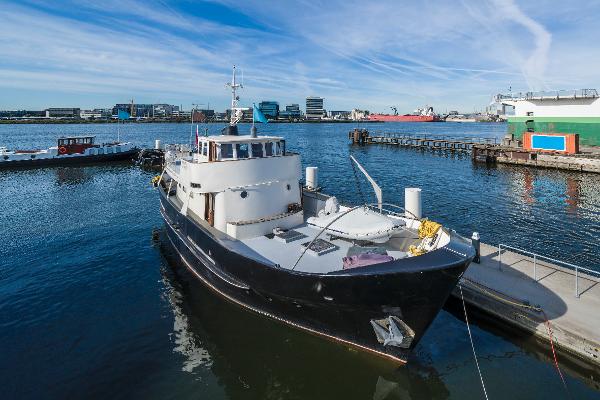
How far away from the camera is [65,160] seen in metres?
50.8

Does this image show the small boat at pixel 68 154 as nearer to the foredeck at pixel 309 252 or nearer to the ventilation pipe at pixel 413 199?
the foredeck at pixel 309 252

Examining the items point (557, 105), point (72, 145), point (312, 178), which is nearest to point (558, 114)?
point (557, 105)

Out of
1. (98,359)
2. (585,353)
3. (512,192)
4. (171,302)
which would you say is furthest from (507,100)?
(98,359)

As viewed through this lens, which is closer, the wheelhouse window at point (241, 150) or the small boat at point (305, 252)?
the small boat at point (305, 252)

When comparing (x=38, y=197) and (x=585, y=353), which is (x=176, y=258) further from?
(x=38, y=197)

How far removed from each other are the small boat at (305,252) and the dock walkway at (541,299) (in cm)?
301

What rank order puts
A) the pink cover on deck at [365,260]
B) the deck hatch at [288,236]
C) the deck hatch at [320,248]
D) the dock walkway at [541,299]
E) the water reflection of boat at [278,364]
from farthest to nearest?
the deck hatch at [288,236], the deck hatch at [320,248], the dock walkway at [541,299], the pink cover on deck at [365,260], the water reflection of boat at [278,364]

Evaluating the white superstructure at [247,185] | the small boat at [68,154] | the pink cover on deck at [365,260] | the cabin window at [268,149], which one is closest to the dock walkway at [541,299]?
the pink cover on deck at [365,260]

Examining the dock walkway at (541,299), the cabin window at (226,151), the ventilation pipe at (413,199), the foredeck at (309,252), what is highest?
the cabin window at (226,151)

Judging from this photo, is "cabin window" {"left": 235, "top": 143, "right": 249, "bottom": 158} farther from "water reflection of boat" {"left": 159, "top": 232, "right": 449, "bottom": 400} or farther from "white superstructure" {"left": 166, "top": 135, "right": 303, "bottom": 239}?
"water reflection of boat" {"left": 159, "top": 232, "right": 449, "bottom": 400}

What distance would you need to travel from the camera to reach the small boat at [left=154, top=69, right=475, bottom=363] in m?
8.42

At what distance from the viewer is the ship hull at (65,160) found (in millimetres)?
48219

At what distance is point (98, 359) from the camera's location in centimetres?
1019

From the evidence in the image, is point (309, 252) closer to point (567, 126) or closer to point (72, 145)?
point (567, 126)
